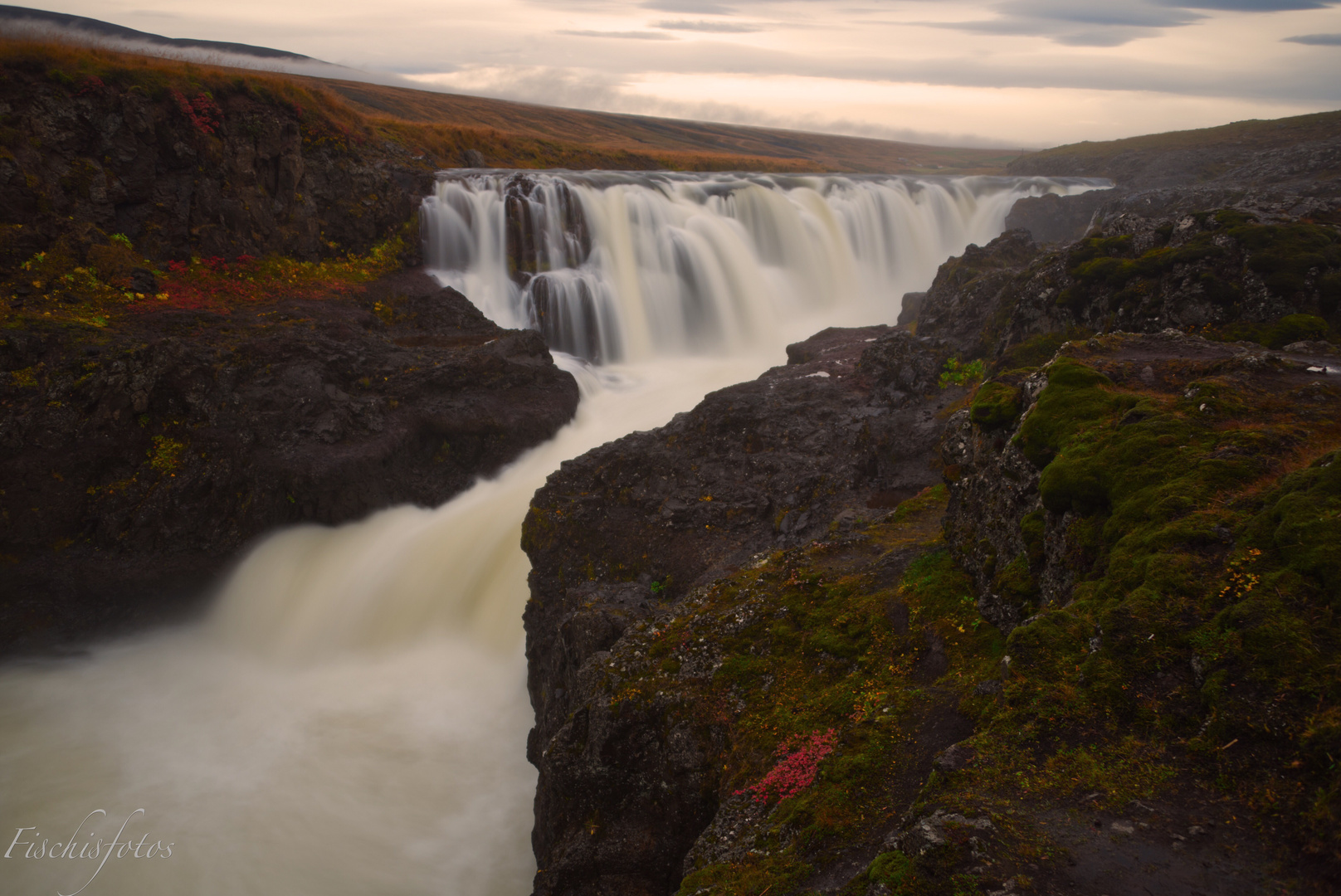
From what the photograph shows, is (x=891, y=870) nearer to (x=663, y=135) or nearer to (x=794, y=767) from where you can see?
(x=794, y=767)

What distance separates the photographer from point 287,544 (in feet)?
49.0

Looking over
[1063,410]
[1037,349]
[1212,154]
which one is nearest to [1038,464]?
[1063,410]

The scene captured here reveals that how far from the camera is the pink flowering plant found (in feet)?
18.0

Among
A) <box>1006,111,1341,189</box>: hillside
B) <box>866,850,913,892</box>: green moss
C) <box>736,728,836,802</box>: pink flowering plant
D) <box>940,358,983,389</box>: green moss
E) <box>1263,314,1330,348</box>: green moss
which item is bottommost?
<box>736,728,836,802</box>: pink flowering plant

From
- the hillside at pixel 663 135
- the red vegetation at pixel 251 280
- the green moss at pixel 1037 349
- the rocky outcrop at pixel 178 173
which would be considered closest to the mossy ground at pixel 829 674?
the green moss at pixel 1037 349

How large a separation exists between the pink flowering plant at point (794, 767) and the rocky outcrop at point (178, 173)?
60.0ft

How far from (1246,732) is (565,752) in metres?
5.39

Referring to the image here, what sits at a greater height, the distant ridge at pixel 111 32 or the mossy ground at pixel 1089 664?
the distant ridge at pixel 111 32

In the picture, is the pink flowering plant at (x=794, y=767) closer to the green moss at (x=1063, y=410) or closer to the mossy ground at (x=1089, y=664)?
the mossy ground at (x=1089, y=664)

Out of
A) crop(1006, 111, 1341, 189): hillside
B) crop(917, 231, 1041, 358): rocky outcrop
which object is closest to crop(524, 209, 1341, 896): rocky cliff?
crop(917, 231, 1041, 358): rocky outcrop

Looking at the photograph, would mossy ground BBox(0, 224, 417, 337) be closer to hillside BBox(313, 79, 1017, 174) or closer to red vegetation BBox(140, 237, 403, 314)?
red vegetation BBox(140, 237, 403, 314)

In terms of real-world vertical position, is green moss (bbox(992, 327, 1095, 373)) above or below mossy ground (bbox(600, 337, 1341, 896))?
above

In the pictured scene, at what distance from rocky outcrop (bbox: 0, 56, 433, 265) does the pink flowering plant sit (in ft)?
60.0
